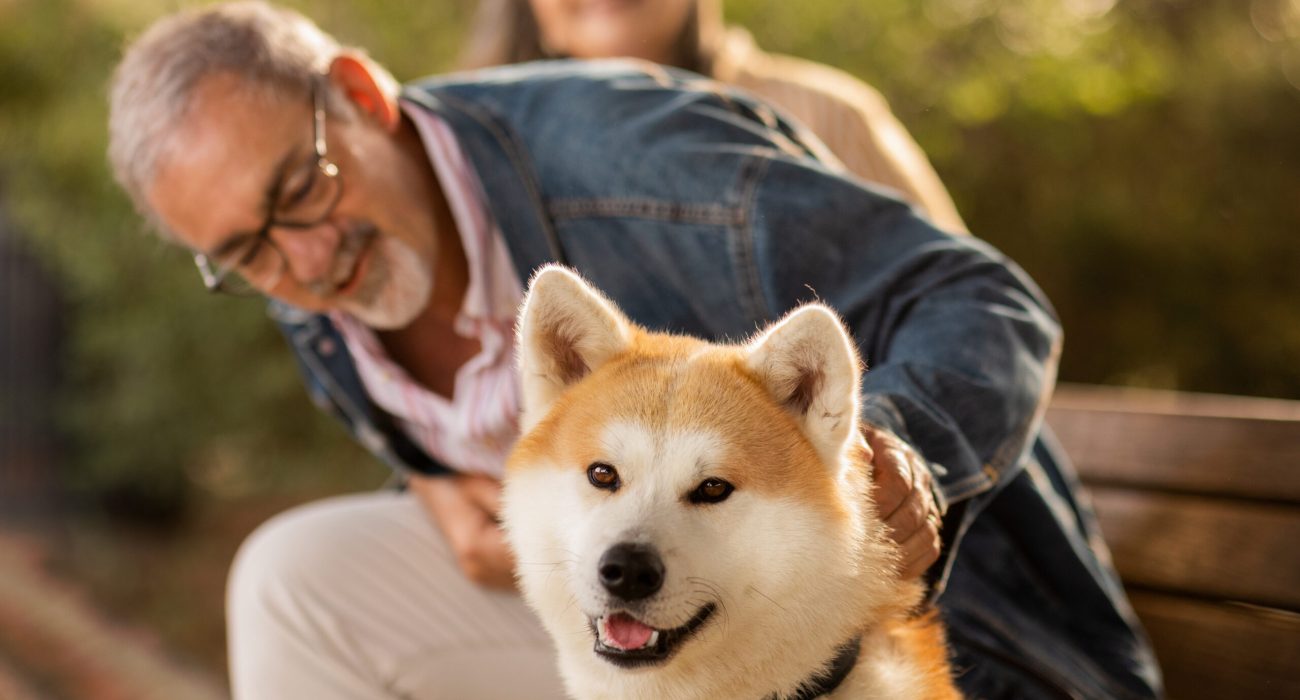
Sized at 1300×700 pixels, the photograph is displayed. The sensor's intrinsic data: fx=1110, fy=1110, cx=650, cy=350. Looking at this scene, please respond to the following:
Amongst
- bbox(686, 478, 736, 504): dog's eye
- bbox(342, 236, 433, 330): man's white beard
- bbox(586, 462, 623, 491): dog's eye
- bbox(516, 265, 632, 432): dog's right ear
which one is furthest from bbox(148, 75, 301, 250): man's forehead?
bbox(686, 478, 736, 504): dog's eye

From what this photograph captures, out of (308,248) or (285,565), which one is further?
(285,565)

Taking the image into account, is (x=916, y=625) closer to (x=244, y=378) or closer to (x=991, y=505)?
(x=991, y=505)

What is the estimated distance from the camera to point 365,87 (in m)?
2.26

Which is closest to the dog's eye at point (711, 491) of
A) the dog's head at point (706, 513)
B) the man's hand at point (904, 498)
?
the dog's head at point (706, 513)

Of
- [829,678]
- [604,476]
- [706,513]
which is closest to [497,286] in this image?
[604,476]

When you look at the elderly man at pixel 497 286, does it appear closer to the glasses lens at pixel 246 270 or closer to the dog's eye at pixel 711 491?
the glasses lens at pixel 246 270

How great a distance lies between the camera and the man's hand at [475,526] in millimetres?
2291

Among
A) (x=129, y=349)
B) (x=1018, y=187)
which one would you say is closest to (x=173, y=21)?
(x=1018, y=187)

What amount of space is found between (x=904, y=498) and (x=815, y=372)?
22 cm

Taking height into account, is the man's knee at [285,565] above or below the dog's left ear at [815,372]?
below

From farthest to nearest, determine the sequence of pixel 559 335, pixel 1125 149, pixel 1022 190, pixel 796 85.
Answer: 1. pixel 1022 190
2. pixel 1125 149
3. pixel 796 85
4. pixel 559 335

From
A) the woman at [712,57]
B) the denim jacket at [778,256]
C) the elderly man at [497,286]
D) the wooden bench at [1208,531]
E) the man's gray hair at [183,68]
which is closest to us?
the denim jacket at [778,256]

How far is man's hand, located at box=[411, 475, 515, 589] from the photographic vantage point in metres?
2.29

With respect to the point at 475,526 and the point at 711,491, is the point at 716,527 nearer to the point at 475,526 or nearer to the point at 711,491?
the point at 711,491
